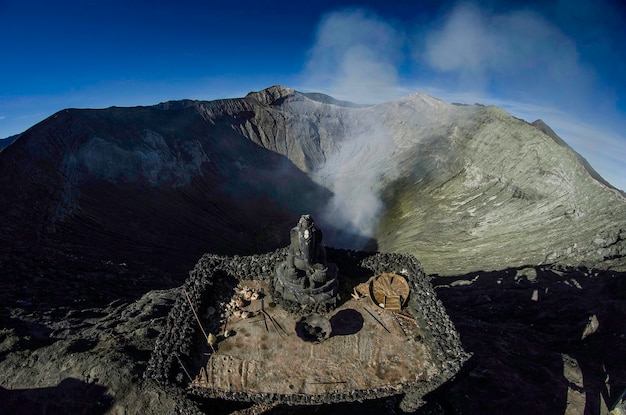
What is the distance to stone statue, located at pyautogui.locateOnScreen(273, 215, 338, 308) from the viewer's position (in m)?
15.0

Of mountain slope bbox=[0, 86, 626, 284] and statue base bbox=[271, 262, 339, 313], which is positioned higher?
mountain slope bbox=[0, 86, 626, 284]

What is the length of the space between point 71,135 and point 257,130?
36.2 m

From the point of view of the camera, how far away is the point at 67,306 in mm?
22344

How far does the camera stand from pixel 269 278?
54.0ft

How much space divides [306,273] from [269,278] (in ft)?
7.22

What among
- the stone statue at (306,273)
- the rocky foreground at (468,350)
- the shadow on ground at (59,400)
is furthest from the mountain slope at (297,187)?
the stone statue at (306,273)

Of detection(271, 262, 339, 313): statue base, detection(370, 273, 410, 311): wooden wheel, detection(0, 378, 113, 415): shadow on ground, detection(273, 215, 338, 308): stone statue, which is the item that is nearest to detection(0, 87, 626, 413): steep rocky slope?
detection(0, 378, 113, 415): shadow on ground

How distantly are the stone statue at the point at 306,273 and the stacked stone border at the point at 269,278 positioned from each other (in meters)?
1.02

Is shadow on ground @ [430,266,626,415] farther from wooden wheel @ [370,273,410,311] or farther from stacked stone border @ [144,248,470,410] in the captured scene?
wooden wheel @ [370,273,410,311]

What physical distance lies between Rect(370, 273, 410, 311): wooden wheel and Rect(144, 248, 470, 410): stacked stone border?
1.30 feet

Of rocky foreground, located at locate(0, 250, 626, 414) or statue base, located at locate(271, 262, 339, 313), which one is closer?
rocky foreground, located at locate(0, 250, 626, 414)

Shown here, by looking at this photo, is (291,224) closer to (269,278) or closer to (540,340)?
(269,278)

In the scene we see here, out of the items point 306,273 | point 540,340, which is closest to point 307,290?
point 306,273

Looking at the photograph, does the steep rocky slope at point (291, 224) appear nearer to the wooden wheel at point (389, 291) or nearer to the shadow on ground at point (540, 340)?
the shadow on ground at point (540, 340)
